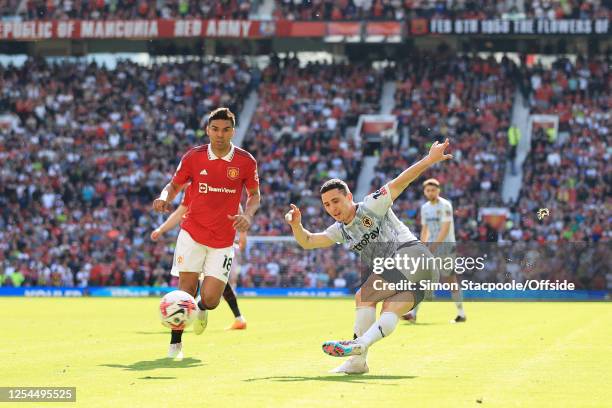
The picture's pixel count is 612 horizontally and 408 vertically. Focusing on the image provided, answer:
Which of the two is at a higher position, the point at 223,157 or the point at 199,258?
the point at 223,157

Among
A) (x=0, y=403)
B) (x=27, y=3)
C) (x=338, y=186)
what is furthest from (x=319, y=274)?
(x=0, y=403)

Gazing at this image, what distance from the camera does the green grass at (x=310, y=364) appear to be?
8.70 meters

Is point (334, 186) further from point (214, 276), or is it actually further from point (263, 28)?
point (263, 28)

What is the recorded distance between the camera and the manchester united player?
1323cm

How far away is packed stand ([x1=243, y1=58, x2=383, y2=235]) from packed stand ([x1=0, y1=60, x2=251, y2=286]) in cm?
205

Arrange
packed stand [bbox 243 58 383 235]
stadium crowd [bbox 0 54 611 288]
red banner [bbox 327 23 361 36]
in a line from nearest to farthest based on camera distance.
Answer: stadium crowd [bbox 0 54 611 288], packed stand [bbox 243 58 383 235], red banner [bbox 327 23 361 36]

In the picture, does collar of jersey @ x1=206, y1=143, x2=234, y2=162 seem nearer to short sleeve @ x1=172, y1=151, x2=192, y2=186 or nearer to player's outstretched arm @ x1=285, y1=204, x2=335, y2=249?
short sleeve @ x1=172, y1=151, x2=192, y2=186

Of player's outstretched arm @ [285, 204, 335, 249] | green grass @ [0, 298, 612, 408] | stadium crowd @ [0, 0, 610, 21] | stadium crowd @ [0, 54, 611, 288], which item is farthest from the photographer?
stadium crowd @ [0, 0, 610, 21]

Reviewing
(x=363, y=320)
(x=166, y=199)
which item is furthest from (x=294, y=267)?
(x=363, y=320)

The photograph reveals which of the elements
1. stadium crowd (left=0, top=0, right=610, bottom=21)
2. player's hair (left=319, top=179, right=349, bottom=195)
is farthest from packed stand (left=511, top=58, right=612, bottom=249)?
player's hair (left=319, top=179, right=349, bottom=195)

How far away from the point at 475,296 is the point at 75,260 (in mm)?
16259

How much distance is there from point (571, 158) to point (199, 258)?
31.1 m

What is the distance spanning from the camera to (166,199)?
41.8 feet

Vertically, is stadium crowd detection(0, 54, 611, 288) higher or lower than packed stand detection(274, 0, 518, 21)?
lower
